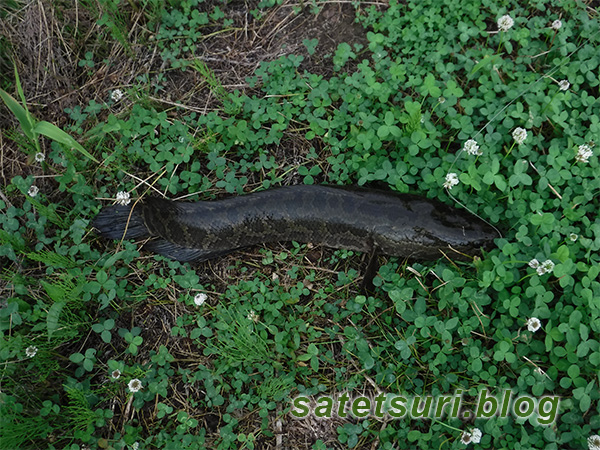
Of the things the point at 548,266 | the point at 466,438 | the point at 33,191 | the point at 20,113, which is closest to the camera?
the point at 466,438

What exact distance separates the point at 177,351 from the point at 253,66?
2906mm

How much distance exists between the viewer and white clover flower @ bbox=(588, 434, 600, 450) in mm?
3096

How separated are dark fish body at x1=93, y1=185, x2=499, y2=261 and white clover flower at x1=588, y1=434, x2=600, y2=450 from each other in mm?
1532

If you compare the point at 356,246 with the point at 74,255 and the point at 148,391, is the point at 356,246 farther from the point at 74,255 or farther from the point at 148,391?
the point at 74,255

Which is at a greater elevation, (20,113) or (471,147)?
(20,113)

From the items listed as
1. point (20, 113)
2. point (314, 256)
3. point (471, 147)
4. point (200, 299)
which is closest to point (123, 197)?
point (20, 113)

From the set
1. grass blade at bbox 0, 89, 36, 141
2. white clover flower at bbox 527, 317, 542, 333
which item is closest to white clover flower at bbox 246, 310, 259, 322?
white clover flower at bbox 527, 317, 542, 333

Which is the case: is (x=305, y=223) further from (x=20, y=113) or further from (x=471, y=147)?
(x=20, y=113)

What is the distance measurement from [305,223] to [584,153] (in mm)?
2331

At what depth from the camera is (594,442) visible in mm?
3121

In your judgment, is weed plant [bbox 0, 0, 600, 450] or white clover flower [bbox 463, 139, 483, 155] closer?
weed plant [bbox 0, 0, 600, 450]

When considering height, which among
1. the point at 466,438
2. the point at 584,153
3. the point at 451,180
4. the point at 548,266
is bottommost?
the point at 466,438

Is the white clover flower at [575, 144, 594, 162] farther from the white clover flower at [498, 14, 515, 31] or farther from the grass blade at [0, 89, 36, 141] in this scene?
the grass blade at [0, 89, 36, 141]

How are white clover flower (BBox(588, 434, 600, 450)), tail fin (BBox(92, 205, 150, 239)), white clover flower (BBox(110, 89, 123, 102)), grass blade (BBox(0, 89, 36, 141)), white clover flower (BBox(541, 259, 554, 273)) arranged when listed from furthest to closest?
white clover flower (BBox(110, 89, 123, 102))
tail fin (BBox(92, 205, 150, 239))
grass blade (BBox(0, 89, 36, 141))
white clover flower (BBox(541, 259, 554, 273))
white clover flower (BBox(588, 434, 600, 450))
